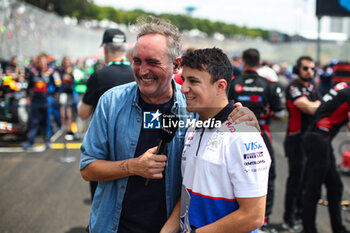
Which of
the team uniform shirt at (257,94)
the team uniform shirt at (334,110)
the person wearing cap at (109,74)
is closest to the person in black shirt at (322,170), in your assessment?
the team uniform shirt at (334,110)

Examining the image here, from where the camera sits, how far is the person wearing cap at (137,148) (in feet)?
6.54

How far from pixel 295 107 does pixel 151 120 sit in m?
3.30

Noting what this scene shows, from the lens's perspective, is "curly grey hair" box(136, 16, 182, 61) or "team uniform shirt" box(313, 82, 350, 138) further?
"team uniform shirt" box(313, 82, 350, 138)

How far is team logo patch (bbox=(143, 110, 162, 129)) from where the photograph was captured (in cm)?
210

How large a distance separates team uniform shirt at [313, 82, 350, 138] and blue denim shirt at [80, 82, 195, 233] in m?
2.50

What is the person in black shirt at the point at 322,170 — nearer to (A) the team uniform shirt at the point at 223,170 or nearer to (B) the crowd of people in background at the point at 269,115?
(B) the crowd of people in background at the point at 269,115

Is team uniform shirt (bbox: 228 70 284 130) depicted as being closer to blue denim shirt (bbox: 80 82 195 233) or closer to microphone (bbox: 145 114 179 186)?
blue denim shirt (bbox: 80 82 195 233)

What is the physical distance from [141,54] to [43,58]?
837cm

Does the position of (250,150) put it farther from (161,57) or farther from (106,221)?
(106,221)

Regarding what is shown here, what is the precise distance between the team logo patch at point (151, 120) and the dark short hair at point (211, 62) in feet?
1.58

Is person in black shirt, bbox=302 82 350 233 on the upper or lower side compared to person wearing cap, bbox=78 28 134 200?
lower

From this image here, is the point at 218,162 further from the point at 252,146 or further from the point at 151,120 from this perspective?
the point at 151,120

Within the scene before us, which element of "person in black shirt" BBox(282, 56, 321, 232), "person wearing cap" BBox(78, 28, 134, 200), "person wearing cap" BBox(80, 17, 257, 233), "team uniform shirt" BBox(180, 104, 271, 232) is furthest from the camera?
"person in black shirt" BBox(282, 56, 321, 232)

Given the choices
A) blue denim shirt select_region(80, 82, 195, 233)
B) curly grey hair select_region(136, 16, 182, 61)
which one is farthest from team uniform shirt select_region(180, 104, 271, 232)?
curly grey hair select_region(136, 16, 182, 61)
